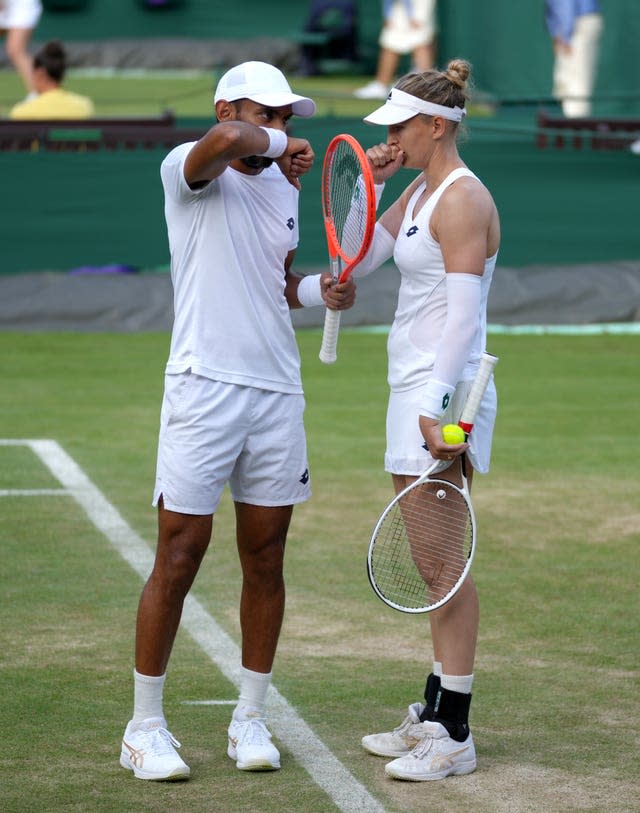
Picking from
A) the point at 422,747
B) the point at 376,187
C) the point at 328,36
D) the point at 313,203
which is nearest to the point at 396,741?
the point at 422,747

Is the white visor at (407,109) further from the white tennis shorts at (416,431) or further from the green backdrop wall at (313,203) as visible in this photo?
the green backdrop wall at (313,203)

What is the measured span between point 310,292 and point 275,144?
1.89ft

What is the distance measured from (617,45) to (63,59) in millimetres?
5423

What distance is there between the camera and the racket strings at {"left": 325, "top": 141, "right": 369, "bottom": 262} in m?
4.82

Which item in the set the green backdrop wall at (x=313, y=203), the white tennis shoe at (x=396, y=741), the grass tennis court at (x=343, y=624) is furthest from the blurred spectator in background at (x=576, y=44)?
the white tennis shoe at (x=396, y=741)

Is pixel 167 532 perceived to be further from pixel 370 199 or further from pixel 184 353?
pixel 370 199

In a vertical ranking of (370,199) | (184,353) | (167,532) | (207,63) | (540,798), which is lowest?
(207,63)

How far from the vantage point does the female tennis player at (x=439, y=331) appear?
4391 millimetres

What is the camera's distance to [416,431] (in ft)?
14.9

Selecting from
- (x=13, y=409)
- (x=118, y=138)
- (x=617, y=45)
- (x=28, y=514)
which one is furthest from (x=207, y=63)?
(x=28, y=514)

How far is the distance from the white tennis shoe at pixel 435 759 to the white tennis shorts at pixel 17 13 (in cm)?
1570

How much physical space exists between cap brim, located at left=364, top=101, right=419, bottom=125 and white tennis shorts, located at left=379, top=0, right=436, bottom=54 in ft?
50.7

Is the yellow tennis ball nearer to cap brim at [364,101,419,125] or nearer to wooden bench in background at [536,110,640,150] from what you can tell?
cap brim at [364,101,419,125]

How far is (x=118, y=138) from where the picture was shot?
13.0m
